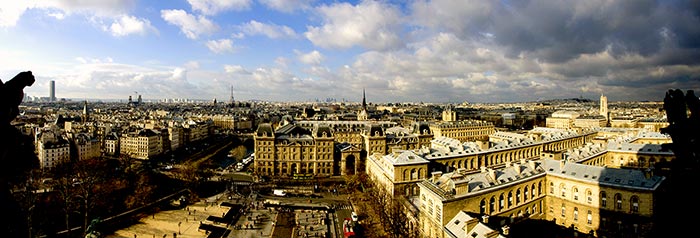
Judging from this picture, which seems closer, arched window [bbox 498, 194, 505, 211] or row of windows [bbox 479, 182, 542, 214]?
row of windows [bbox 479, 182, 542, 214]

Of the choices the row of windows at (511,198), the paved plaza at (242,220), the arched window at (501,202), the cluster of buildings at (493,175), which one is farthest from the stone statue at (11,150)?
the arched window at (501,202)

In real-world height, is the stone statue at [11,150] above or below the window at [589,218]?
above

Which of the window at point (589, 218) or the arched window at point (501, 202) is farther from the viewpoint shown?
the window at point (589, 218)

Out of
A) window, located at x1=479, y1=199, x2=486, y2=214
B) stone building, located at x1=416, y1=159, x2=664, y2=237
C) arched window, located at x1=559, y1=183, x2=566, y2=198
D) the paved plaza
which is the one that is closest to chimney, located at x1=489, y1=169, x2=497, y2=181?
stone building, located at x1=416, y1=159, x2=664, y2=237

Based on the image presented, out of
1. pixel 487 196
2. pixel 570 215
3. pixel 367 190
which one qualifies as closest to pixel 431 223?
pixel 487 196

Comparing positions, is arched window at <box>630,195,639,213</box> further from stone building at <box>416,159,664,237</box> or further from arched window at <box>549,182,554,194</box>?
→ arched window at <box>549,182,554,194</box>

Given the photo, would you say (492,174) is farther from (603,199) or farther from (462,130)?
(462,130)

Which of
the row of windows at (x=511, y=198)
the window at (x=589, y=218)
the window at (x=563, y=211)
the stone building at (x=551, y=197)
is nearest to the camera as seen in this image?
the stone building at (x=551, y=197)

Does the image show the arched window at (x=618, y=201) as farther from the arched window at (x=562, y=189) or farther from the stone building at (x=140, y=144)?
the stone building at (x=140, y=144)
